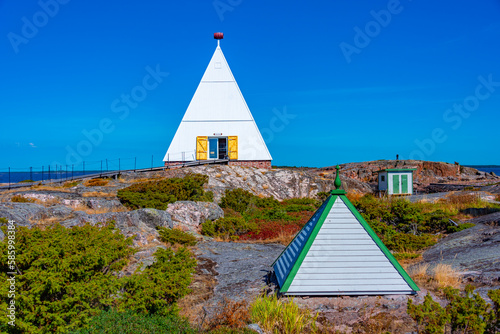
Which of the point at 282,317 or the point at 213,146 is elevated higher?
the point at 213,146

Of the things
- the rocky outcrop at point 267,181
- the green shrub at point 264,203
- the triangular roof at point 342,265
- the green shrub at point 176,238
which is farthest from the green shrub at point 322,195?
the triangular roof at point 342,265

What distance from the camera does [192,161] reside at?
1255 inches

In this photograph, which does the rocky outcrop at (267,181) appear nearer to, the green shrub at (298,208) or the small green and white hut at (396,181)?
the small green and white hut at (396,181)

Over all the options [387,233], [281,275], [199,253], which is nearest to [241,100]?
[387,233]

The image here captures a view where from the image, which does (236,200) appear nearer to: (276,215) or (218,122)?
(276,215)

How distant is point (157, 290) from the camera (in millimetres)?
6176

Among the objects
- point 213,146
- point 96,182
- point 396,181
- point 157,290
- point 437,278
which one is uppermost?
point 213,146

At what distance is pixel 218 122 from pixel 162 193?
15594mm

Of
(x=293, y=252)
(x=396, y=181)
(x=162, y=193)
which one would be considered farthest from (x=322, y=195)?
(x=293, y=252)

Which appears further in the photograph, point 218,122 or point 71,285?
point 218,122

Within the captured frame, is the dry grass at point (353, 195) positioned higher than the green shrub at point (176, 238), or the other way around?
the dry grass at point (353, 195)

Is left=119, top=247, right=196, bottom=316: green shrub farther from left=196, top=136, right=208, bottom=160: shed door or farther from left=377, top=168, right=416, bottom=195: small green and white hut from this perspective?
left=196, top=136, right=208, bottom=160: shed door

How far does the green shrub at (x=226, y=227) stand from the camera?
14.9m

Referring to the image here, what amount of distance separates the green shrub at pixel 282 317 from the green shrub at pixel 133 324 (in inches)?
41.4
